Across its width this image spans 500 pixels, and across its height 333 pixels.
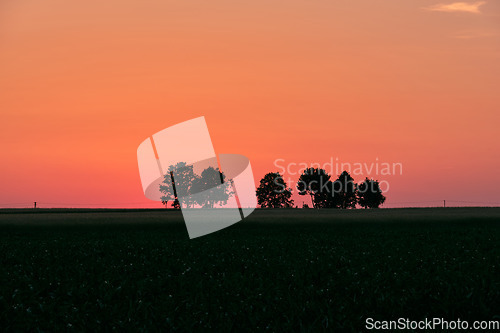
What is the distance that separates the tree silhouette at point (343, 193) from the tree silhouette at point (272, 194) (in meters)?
16.5

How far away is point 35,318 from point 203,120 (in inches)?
789

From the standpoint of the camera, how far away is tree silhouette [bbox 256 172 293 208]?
18538 cm

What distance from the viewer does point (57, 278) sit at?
19328 mm

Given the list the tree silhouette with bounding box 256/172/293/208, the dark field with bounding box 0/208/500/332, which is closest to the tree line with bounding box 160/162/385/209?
the tree silhouette with bounding box 256/172/293/208

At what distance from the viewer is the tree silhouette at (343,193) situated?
179375mm

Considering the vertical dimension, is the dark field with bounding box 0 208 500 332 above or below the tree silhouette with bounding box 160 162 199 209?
below

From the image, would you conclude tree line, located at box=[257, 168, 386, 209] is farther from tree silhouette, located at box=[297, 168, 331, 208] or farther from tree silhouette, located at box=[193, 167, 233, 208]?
tree silhouette, located at box=[193, 167, 233, 208]

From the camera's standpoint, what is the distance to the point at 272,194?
185625mm

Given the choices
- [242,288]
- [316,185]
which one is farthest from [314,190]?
[242,288]

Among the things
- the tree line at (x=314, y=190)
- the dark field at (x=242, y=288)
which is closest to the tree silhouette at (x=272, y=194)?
the tree line at (x=314, y=190)

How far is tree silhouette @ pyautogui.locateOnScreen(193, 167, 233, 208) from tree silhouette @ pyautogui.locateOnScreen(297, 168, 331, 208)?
4257 centimetres

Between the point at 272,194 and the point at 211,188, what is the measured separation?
44.6 metres

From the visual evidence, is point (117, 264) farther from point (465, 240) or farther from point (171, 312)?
point (465, 240)

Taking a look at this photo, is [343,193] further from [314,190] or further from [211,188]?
[211,188]
